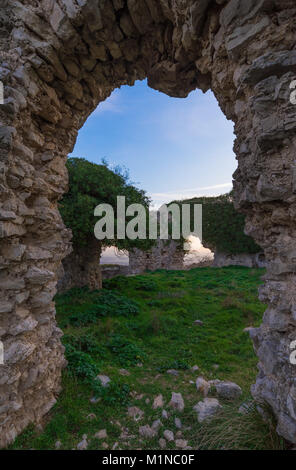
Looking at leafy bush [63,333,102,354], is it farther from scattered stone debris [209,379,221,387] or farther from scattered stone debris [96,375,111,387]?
scattered stone debris [209,379,221,387]

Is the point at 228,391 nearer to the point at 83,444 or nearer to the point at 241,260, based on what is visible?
the point at 83,444

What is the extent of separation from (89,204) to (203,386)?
6.17m

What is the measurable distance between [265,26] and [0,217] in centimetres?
303

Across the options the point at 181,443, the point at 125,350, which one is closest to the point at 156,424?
the point at 181,443

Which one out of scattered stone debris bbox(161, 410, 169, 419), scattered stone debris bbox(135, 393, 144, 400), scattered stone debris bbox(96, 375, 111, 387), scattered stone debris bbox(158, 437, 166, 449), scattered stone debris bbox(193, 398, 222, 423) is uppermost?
scattered stone debris bbox(96, 375, 111, 387)

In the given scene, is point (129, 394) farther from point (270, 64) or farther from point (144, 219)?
point (144, 219)

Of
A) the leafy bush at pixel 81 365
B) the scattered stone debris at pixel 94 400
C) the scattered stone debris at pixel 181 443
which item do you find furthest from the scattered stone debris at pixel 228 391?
the leafy bush at pixel 81 365

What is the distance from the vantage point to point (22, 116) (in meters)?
2.83

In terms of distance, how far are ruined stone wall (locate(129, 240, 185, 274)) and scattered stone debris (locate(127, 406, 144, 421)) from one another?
53.6 feet

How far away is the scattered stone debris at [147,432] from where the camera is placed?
8.75 feet

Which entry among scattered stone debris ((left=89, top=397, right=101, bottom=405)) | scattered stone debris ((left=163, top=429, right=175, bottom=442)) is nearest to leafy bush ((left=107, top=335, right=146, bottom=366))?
scattered stone debris ((left=89, top=397, right=101, bottom=405))

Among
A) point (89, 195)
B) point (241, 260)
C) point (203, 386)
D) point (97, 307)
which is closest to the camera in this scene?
point (203, 386)

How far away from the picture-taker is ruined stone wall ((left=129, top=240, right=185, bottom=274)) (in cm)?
1966

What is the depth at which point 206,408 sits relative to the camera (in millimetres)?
3016
